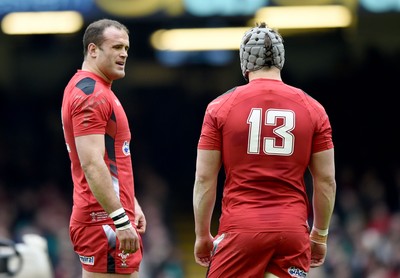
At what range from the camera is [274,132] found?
5617 millimetres

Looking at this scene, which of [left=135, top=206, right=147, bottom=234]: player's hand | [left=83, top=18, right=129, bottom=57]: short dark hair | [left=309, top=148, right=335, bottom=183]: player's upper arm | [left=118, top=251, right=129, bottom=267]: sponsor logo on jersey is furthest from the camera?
[left=135, top=206, right=147, bottom=234]: player's hand

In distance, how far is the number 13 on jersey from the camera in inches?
221

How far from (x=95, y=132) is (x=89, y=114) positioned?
4.2 inches

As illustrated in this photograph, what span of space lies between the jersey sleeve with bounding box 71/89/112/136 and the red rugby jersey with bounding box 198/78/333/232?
0.64 metres

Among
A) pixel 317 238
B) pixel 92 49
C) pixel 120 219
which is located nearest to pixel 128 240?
pixel 120 219

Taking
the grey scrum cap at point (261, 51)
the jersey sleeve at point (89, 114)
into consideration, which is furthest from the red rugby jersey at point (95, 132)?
the grey scrum cap at point (261, 51)

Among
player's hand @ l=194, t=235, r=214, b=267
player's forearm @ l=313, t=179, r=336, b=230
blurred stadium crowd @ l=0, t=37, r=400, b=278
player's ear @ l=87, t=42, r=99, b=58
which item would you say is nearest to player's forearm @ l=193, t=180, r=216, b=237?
player's hand @ l=194, t=235, r=214, b=267

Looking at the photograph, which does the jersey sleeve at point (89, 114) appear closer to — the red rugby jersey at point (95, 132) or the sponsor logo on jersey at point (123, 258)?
the red rugby jersey at point (95, 132)

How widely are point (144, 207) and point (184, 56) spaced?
359 centimetres

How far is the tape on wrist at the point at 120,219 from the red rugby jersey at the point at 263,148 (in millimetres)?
565

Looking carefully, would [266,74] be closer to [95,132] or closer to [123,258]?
[95,132]

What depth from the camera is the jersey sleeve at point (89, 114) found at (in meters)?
5.98

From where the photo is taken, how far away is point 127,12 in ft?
45.2

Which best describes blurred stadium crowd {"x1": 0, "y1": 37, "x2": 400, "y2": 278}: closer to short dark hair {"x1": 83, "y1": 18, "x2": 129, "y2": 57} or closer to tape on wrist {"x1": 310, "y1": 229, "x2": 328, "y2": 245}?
tape on wrist {"x1": 310, "y1": 229, "x2": 328, "y2": 245}
